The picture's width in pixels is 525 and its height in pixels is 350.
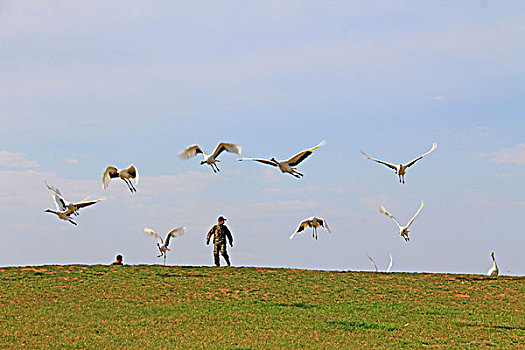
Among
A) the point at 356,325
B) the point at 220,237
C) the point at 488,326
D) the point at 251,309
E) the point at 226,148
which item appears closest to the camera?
the point at 356,325

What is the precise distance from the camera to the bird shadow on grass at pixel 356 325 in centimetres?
1714

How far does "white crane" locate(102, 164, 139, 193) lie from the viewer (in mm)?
24938

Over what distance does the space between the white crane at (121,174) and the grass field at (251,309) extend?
122 inches

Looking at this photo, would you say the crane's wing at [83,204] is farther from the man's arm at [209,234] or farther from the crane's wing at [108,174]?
the man's arm at [209,234]

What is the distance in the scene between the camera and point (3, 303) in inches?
776

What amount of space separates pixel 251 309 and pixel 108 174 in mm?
8848

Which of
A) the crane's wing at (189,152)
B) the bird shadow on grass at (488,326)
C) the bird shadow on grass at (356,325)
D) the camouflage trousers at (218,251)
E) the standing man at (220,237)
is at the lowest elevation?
the bird shadow on grass at (356,325)

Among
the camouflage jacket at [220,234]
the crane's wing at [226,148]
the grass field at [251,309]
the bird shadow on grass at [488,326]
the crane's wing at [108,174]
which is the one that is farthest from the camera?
the camouflage jacket at [220,234]

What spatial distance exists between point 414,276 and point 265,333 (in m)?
10.9

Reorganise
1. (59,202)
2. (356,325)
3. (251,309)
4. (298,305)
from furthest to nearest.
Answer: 1. (59,202)
2. (298,305)
3. (251,309)
4. (356,325)

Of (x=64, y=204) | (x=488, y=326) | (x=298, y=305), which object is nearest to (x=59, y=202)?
(x=64, y=204)

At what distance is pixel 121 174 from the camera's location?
82.2 feet

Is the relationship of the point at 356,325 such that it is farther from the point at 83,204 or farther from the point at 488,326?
the point at 83,204

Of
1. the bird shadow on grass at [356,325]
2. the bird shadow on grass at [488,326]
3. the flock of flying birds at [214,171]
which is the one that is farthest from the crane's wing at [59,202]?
the bird shadow on grass at [488,326]
